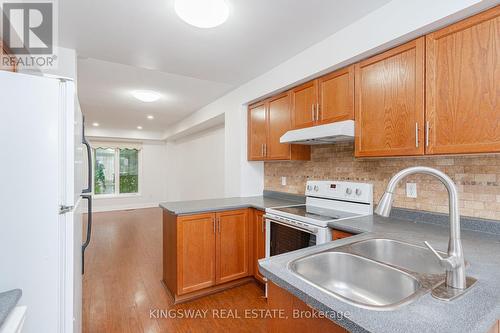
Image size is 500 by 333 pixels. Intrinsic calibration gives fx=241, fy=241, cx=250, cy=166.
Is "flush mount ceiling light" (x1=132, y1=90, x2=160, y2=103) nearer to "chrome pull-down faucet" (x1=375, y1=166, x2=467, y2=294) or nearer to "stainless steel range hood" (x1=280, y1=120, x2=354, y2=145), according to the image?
"stainless steel range hood" (x1=280, y1=120, x2=354, y2=145)

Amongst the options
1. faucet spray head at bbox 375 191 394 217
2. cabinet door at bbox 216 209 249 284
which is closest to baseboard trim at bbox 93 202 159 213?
cabinet door at bbox 216 209 249 284

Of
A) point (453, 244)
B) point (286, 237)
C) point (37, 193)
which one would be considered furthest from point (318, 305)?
point (286, 237)

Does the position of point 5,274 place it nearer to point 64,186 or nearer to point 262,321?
point 64,186

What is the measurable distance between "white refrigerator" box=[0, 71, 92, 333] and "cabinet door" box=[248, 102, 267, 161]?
211cm

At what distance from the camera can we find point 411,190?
72.7 inches

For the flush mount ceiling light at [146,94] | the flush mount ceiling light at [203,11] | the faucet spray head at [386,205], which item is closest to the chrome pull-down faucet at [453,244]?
the faucet spray head at [386,205]

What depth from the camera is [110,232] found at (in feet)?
16.0

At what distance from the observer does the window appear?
7246mm

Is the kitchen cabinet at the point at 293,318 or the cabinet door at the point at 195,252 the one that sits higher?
the kitchen cabinet at the point at 293,318

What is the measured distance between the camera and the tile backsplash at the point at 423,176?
1.49 meters

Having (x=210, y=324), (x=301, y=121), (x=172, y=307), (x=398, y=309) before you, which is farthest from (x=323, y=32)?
(x=172, y=307)

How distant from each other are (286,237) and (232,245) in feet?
2.31

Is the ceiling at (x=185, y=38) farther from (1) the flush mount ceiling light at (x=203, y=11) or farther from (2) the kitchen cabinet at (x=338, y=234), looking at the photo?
(2) the kitchen cabinet at (x=338, y=234)

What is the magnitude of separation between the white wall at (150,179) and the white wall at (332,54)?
4701 mm
